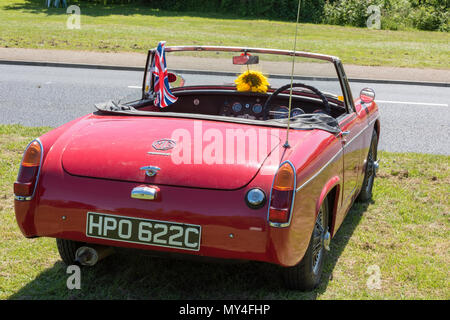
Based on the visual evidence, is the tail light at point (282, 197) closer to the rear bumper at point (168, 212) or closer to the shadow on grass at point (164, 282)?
the rear bumper at point (168, 212)

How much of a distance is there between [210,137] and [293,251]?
2.84 ft

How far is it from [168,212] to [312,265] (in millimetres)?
1024

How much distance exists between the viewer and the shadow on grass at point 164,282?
11.8ft

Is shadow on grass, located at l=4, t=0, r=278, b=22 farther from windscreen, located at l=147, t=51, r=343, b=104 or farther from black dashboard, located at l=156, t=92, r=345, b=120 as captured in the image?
black dashboard, located at l=156, t=92, r=345, b=120

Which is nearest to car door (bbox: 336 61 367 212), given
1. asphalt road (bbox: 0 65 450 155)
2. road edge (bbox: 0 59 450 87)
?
asphalt road (bbox: 0 65 450 155)

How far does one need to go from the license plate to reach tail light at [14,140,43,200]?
1.31 ft

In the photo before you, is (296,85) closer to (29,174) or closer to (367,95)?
(367,95)

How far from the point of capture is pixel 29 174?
11.1 feet

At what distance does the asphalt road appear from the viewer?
8.59 m

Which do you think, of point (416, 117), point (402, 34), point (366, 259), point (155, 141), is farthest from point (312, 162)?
point (402, 34)

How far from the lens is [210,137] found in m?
3.55

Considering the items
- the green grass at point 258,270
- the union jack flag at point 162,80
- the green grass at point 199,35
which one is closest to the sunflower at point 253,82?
the union jack flag at point 162,80

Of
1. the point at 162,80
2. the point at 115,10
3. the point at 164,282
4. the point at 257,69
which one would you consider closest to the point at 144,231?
the point at 164,282
